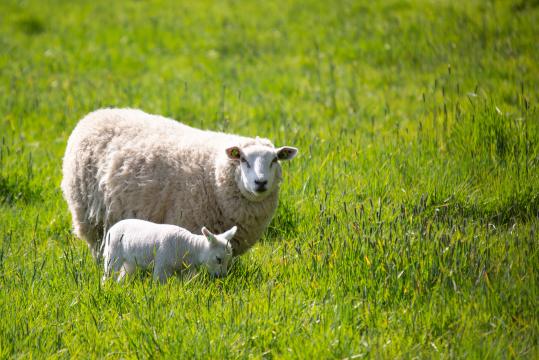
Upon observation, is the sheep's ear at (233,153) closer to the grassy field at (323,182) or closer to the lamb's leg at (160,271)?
the grassy field at (323,182)

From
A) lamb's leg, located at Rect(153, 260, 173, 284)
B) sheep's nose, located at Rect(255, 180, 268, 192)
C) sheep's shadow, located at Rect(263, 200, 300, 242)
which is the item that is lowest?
sheep's shadow, located at Rect(263, 200, 300, 242)

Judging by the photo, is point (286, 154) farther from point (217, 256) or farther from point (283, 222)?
point (217, 256)

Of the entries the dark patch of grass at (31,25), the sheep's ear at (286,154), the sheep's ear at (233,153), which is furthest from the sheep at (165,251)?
the dark patch of grass at (31,25)

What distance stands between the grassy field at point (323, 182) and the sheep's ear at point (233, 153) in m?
0.71

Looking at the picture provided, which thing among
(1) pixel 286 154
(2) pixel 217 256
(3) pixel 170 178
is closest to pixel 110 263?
(2) pixel 217 256

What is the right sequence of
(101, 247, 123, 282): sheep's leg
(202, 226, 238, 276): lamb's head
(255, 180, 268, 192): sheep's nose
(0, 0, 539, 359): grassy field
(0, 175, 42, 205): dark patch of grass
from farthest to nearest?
1. (0, 175, 42, 205): dark patch of grass
2. (255, 180, 268, 192): sheep's nose
3. (101, 247, 123, 282): sheep's leg
4. (202, 226, 238, 276): lamb's head
5. (0, 0, 539, 359): grassy field

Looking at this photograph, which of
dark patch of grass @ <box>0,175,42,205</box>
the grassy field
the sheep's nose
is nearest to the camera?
the grassy field

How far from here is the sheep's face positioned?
4789 mm

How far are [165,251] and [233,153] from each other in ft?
3.14

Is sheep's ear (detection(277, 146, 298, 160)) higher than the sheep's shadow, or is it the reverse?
sheep's ear (detection(277, 146, 298, 160))

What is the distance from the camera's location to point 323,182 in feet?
18.9

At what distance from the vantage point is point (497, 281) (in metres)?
3.87

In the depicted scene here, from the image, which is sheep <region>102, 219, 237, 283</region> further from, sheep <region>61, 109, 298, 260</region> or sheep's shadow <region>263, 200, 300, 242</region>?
sheep's shadow <region>263, 200, 300, 242</region>

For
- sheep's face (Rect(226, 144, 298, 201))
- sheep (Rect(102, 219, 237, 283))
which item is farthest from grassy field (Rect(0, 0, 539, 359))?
sheep's face (Rect(226, 144, 298, 201))
